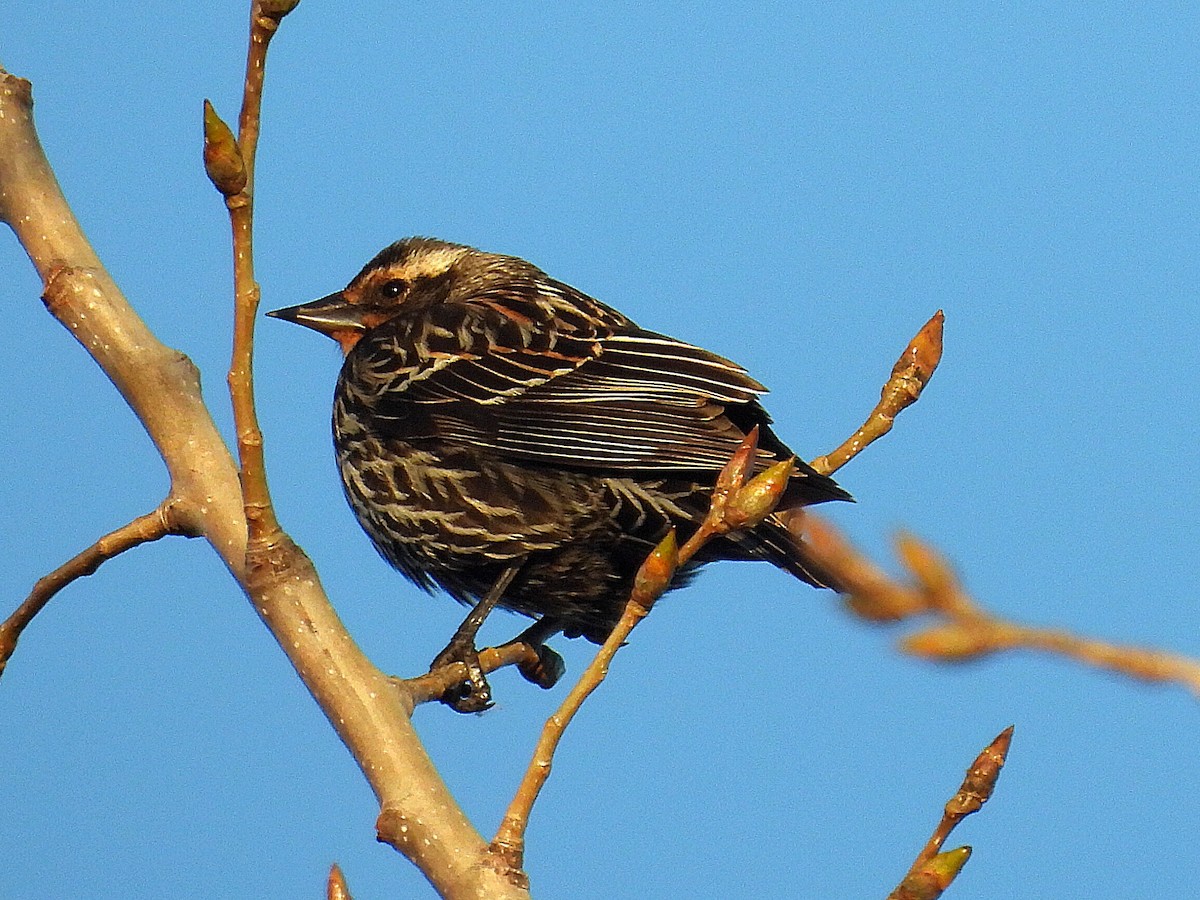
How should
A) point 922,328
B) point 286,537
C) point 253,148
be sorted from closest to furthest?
point 253,148
point 286,537
point 922,328

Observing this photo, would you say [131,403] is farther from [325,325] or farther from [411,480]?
[325,325]

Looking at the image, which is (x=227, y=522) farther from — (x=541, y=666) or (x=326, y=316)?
(x=326, y=316)

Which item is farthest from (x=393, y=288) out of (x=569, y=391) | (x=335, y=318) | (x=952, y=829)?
(x=952, y=829)

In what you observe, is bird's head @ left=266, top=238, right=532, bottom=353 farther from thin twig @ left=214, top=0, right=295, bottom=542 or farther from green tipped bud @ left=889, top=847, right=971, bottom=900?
green tipped bud @ left=889, top=847, right=971, bottom=900

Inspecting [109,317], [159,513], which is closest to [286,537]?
[159,513]

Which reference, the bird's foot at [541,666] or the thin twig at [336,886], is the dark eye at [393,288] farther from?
the thin twig at [336,886]

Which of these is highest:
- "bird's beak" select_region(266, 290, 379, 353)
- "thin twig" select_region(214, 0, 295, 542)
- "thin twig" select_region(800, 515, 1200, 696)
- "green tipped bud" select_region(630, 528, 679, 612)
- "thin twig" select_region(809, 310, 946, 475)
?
"bird's beak" select_region(266, 290, 379, 353)

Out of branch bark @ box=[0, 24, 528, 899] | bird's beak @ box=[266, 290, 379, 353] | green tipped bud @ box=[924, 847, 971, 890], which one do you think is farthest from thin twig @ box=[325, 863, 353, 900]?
bird's beak @ box=[266, 290, 379, 353]
